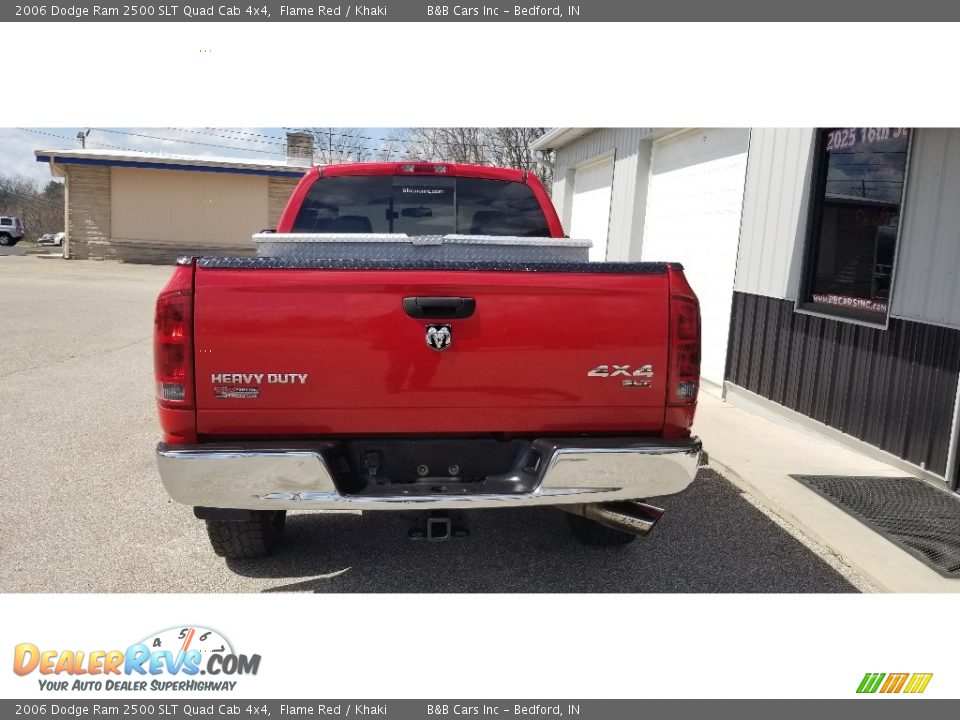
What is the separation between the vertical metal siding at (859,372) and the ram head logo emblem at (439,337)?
12.3 feet

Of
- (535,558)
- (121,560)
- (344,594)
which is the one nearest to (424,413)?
(344,594)

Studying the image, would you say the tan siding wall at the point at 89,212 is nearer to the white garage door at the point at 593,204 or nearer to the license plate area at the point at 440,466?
the white garage door at the point at 593,204

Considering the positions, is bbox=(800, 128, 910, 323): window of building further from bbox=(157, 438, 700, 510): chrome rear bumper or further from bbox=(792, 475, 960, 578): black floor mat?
bbox=(157, 438, 700, 510): chrome rear bumper

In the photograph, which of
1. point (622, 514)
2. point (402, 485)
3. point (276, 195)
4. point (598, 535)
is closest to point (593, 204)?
point (598, 535)

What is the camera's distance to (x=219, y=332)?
300 cm

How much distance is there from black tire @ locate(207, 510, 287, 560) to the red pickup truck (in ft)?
1.45

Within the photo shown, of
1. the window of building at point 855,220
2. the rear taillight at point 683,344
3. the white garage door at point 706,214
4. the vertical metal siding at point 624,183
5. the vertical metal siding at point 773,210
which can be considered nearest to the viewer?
the rear taillight at point 683,344

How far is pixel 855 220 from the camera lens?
6.25 m

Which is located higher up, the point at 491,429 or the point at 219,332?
the point at 219,332

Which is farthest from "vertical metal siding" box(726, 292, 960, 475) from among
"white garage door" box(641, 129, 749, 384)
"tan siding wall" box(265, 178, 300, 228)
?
"tan siding wall" box(265, 178, 300, 228)

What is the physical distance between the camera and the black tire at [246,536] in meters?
3.75

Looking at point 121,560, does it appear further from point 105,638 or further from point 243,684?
→ point 243,684

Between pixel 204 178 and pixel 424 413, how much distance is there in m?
28.7

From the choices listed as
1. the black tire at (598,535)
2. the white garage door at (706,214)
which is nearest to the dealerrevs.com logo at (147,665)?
the black tire at (598,535)
